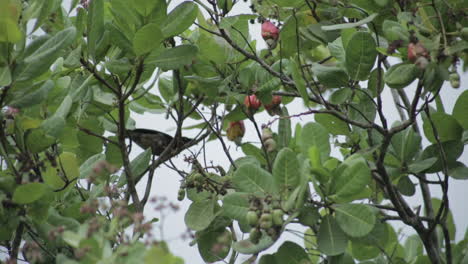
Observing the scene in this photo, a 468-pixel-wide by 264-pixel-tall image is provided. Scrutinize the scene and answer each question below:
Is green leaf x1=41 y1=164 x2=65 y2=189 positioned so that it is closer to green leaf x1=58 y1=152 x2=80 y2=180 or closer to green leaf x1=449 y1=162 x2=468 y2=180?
green leaf x1=58 y1=152 x2=80 y2=180

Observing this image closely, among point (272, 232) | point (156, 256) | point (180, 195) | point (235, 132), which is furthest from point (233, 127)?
point (156, 256)

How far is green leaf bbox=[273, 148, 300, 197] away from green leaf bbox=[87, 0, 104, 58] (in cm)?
60

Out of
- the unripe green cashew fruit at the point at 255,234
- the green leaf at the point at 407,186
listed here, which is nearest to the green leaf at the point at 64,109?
the unripe green cashew fruit at the point at 255,234

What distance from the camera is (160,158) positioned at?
2400 mm

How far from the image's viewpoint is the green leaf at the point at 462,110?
6.81 ft

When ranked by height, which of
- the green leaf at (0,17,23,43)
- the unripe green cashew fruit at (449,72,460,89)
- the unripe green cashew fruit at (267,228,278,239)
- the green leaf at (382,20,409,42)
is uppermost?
the green leaf at (0,17,23,43)

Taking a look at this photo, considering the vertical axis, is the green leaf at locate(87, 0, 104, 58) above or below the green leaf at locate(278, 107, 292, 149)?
above

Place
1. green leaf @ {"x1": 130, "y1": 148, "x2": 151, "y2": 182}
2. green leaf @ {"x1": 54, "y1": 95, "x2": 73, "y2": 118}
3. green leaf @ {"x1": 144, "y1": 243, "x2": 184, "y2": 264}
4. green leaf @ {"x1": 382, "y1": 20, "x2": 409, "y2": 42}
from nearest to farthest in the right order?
1. green leaf @ {"x1": 144, "y1": 243, "x2": 184, "y2": 264}
2. green leaf @ {"x1": 382, "y1": 20, "x2": 409, "y2": 42}
3. green leaf @ {"x1": 54, "y1": 95, "x2": 73, "y2": 118}
4. green leaf @ {"x1": 130, "y1": 148, "x2": 151, "y2": 182}

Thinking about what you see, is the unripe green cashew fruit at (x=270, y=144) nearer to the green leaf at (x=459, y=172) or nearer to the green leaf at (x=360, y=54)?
the green leaf at (x=360, y=54)

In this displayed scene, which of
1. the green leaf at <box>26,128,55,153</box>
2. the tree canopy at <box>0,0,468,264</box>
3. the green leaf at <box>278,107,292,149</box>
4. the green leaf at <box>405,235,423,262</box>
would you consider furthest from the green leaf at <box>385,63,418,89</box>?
the green leaf at <box>405,235,423,262</box>

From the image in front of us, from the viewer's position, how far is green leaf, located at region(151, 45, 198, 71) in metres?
2.02

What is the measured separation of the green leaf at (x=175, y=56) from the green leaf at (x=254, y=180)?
36cm

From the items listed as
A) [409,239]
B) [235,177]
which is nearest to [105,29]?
[235,177]

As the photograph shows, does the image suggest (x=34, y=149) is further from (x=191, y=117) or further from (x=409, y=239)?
(x=409, y=239)
